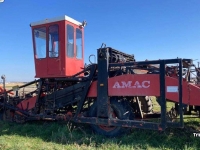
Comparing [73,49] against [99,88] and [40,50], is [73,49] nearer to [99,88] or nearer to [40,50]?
[40,50]

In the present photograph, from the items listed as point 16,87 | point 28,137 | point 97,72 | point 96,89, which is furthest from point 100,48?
point 16,87

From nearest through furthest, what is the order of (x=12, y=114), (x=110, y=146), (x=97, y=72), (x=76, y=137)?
(x=110, y=146)
(x=76, y=137)
(x=97, y=72)
(x=12, y=114)

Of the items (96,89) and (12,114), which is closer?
(96,89)

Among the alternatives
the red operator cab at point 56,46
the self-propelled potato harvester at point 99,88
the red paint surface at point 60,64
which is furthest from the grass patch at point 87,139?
the red operator cab at point 56,46

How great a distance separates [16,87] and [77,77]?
Result: 8.36ft

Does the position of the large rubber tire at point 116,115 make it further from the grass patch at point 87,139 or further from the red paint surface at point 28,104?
the red paint surface at point 28,104

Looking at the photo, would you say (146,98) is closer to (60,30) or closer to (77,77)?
(77,77)

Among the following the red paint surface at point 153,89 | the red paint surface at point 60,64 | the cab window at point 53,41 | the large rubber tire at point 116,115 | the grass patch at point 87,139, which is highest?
the cab window at point 53,41

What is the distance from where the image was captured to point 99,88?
542cm

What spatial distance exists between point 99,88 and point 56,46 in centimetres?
203

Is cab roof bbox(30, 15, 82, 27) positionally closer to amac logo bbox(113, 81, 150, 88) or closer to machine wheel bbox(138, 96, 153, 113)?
amac logo bbox(113, 81, 150, 88)

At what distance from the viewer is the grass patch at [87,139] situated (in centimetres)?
454

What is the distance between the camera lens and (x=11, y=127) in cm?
667

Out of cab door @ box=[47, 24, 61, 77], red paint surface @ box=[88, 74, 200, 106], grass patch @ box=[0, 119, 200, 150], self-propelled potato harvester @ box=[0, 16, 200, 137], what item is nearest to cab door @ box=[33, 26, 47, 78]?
self-propelled potato harvester @ box=[0, 16, 200, 137]
